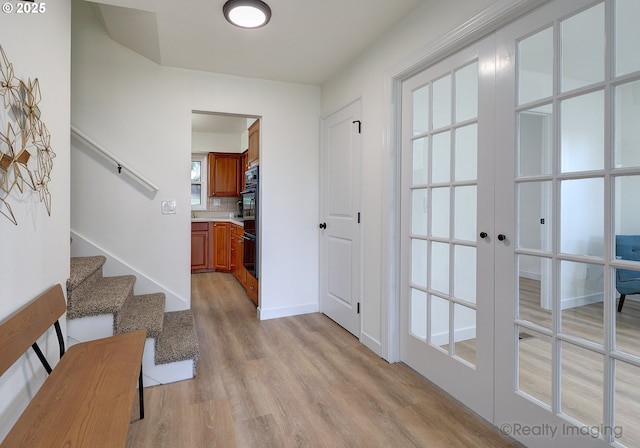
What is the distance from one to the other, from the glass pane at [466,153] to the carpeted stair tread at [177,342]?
82.0 inches

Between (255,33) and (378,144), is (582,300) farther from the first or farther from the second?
(255,33)

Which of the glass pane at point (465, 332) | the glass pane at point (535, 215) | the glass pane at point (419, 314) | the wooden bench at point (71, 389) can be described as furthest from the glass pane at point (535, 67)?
the wooden bench at point (71, 389)

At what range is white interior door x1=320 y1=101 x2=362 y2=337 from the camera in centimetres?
302

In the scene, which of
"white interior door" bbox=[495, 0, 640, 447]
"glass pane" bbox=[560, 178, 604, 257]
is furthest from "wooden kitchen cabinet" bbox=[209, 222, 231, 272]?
"glass pane" bbox=[560, 178, 604, 257]

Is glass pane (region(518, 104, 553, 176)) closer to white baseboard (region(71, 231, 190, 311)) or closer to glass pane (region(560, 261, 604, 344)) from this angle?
glass pane (region(560, 261, 604, 344))

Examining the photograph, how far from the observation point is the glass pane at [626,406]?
1252mm

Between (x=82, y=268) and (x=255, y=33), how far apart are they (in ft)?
7.05

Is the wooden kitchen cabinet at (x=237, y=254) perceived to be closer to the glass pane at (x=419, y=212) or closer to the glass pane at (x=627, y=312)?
the glass pane at (x=419, y=212)

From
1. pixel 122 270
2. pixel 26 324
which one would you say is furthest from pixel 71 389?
pixel 122 270

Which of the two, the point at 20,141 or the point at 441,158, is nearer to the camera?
the point at 20,141

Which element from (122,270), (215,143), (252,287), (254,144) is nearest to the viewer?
(122,270)

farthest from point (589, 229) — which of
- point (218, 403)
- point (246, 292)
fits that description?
point (246, 292)

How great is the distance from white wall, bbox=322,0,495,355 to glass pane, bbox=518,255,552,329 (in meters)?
0.98
